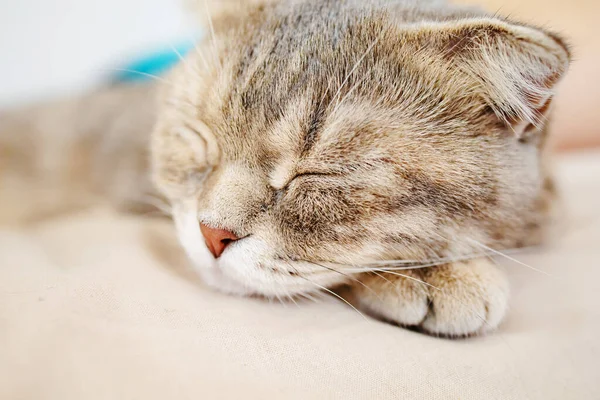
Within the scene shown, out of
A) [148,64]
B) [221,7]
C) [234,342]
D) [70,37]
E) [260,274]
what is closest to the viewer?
[234,342]

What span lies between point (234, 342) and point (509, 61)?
2.08 ft

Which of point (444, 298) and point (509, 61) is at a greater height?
point (509, 61)

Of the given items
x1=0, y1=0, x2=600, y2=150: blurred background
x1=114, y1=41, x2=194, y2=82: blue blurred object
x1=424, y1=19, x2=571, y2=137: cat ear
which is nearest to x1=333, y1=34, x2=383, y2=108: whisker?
→ x1=424, y1=19, x2=571, y2=137: cat ear

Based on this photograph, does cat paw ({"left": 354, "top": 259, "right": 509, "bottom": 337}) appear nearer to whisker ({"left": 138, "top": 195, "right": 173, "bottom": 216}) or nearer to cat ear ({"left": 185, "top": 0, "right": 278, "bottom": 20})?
whisker ({"left": 138, "top": 195, "right": 173, "bottom": 216})

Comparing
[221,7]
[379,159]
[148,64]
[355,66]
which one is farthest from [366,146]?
[148,64]

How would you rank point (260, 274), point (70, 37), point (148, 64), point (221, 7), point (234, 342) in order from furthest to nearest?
point (70, 37) → point (148, 64) → point (221, 7) → point (260, 274) → point (234, 342)

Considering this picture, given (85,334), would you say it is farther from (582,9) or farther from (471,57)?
(582,9)

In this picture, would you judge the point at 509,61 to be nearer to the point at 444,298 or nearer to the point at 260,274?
the point at 444,298

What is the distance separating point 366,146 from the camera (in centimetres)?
76

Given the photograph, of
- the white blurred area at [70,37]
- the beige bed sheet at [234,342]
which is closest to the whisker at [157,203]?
the beige bed sheet at [234,342]

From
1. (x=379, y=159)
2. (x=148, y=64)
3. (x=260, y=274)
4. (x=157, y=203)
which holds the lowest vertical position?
(x=157, y=203)

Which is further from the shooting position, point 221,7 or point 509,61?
point 221,7

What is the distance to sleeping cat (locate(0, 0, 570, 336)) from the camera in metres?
0.76

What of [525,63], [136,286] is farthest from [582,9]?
[136,286]
